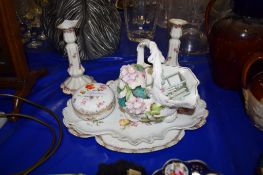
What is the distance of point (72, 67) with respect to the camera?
750mm

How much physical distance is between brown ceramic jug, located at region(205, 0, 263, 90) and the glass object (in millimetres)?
291

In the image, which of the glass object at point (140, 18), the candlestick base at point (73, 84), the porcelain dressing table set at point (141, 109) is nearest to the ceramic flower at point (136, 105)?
the porcelain dressing table set at point (141, 109)

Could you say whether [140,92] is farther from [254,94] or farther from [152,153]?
Answer: [254,94]

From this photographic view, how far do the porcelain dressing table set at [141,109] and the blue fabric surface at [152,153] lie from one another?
0.09ft

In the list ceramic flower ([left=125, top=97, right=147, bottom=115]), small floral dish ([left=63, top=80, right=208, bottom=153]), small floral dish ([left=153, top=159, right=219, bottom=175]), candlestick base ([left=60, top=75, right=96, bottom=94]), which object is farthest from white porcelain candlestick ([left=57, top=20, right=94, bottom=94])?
small floral dish ([left=153, top=159, right=219, bottom=175])

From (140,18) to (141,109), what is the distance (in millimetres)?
531

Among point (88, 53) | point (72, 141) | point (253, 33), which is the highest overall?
point (253, 33)

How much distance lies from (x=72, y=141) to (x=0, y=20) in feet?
1.07

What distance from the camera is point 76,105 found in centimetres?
62

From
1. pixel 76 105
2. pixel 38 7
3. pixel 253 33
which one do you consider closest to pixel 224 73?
pixel 253 33

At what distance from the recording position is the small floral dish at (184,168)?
51 centimetres

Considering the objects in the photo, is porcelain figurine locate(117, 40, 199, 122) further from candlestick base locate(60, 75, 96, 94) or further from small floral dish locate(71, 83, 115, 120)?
candlestick base locate(60, 75, 96, 94)

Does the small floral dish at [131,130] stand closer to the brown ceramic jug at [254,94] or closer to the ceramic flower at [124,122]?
the ceramic flower at [124,122]

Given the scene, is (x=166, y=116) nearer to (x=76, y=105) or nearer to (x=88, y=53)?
(x=76, y=105)
